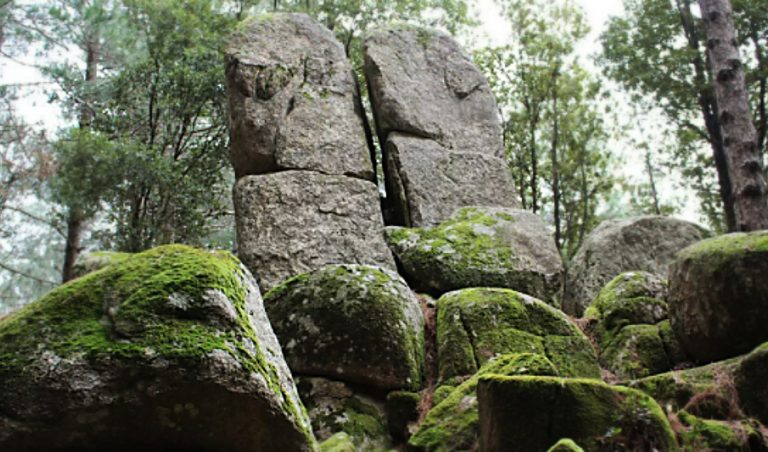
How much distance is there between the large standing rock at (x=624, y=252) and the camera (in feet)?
32.5

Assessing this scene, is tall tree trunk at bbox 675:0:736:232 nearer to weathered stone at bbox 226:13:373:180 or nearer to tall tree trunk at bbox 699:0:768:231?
tall tree trunk at bbox 699:0:768:231

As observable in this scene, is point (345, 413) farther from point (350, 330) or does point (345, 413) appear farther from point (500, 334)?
point (500, 334)

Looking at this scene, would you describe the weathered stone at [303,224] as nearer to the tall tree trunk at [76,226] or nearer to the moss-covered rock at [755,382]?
the moss-covered rock at [755,382]

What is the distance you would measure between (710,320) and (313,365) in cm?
349

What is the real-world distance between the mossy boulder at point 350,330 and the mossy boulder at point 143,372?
2.18 metres

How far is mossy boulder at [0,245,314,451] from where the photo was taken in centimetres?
341

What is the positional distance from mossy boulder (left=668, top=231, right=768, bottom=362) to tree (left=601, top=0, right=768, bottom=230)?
989 centimetres

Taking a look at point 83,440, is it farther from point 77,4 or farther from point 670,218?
point 77,4

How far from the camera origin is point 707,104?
15.8 meters

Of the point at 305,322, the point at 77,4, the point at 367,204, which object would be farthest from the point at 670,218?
the point at 77,4

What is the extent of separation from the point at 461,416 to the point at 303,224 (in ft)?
15.6

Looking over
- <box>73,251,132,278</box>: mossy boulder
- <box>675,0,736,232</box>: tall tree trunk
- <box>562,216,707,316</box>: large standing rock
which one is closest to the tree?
<box>675,0,736,232</box>: tall tree trunk

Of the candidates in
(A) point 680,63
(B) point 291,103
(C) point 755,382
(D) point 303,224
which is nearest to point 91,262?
(D) point 303,224

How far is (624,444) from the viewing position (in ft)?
13.2
